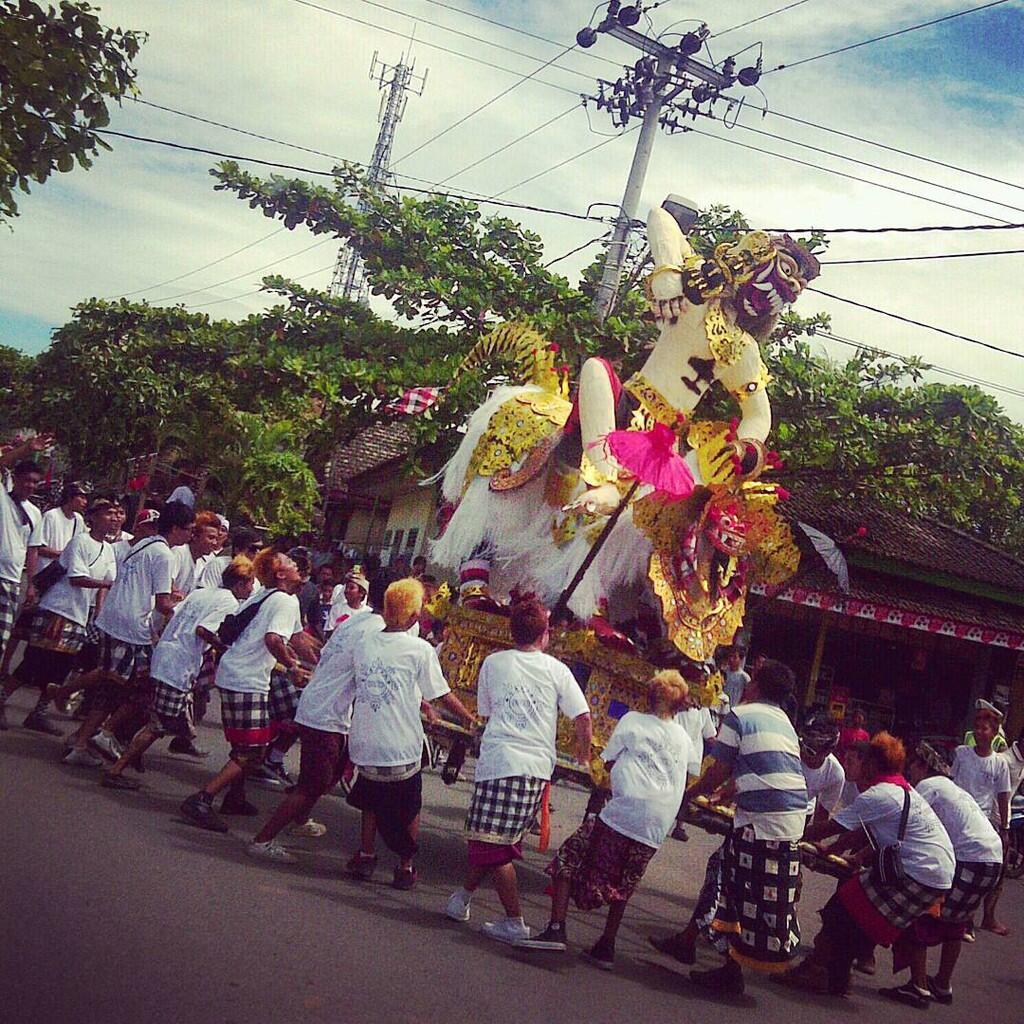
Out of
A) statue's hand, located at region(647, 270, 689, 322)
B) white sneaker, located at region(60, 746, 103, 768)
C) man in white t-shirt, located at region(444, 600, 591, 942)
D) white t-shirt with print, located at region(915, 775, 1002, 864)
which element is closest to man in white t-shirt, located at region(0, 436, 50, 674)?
white sneaker, located at region(60, 746, 103, 768)

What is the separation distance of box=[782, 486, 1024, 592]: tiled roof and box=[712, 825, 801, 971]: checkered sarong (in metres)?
10.1

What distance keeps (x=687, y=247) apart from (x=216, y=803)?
4.39 metres

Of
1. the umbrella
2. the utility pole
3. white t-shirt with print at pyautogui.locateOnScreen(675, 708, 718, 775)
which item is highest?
the utility pole

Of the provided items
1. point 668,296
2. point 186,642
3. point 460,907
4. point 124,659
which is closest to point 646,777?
point 460,907

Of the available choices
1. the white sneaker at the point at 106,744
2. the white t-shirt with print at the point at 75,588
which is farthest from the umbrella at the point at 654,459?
the white t-shirt with print at the point at 75,588

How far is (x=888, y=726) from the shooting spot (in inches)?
685

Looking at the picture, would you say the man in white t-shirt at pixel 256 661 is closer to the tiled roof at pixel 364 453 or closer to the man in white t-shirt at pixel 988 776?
the man in white t-shirt at pixel 988 776

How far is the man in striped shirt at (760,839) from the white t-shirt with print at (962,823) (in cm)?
125

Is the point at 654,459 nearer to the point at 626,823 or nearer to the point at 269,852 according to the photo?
the point at 626,823

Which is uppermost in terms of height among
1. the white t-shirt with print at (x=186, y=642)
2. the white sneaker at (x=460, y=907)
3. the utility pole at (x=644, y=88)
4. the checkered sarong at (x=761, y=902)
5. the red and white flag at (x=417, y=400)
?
the utility pole at (x=644, y=88)

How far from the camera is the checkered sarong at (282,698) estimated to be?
6.96m

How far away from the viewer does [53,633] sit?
7441mm

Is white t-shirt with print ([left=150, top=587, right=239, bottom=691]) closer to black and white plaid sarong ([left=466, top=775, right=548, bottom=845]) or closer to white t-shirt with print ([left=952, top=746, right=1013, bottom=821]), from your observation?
black and white plaid sarong ([left=466, top=775, right=548, bottom=845])

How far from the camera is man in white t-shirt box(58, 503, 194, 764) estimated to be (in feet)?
21.8
